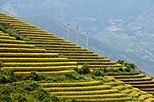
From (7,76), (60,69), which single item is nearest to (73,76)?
(60,69)

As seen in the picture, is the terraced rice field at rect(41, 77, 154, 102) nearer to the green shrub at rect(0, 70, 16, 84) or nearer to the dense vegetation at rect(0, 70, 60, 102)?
the dense vegetation at rect(0, 70, 60, 102)

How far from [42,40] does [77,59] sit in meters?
6.53

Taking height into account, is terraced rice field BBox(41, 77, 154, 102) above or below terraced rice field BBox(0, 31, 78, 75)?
below

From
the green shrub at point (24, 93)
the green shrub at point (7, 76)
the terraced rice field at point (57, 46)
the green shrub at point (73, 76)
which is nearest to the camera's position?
the green shrub at point (24, 93)

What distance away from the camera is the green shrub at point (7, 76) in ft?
156

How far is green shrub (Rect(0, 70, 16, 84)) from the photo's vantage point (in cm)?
4747

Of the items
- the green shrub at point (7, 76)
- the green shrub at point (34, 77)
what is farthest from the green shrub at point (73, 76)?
the green shrub at point (7, 76)

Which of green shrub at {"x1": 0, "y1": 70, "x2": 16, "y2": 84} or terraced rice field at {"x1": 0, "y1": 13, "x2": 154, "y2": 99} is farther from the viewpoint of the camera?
terraced rice field at {"x1": 0, "y1": 13, "x2": 154, "y2": 99}

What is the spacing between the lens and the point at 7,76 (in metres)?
47.8

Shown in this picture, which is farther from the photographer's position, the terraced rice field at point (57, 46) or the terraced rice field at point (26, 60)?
the terraced rice field at point (57, 46)

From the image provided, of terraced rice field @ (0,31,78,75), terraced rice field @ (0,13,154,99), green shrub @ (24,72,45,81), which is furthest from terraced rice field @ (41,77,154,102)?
terraced rice field @ (0,31,78,75)

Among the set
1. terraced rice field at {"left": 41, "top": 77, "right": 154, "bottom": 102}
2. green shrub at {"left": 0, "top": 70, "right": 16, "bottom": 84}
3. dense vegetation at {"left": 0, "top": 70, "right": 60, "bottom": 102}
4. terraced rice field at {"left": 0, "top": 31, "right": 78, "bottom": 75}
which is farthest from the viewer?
terraced rice field at {"left": 0, "top": 31, "right": 78, "bottom": 75}

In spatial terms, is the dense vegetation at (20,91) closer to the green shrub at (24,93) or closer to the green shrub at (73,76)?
the green shrub at (24,93)

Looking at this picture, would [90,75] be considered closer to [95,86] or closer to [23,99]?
[95,86]
